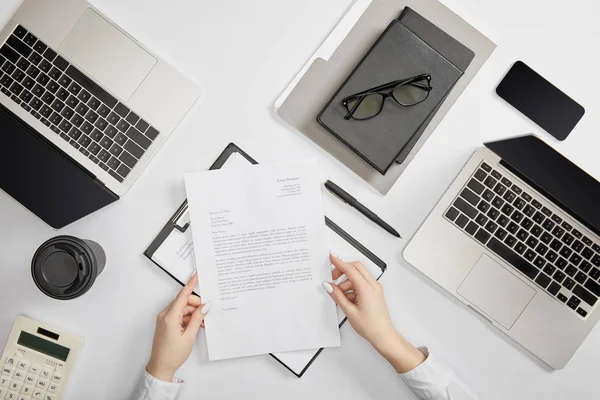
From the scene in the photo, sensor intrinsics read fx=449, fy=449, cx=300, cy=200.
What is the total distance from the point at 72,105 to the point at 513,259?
0.89 meters

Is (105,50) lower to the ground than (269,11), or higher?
lower

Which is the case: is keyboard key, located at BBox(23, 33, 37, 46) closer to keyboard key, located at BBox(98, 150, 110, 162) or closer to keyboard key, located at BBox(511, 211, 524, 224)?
keyboard key, located at BBox(98, 150, 110, 162)

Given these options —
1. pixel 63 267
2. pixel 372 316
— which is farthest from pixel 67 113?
pixel 372 316

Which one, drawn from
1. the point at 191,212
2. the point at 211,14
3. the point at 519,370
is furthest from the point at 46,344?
the point at 519,370

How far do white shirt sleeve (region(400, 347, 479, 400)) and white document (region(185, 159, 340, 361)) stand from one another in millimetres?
170

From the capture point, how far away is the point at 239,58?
90 centimetres

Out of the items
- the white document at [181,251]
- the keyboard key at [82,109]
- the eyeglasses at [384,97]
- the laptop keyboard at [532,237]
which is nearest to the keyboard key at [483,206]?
the laptop keyboard at [532,237]

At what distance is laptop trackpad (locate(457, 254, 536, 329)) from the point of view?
0.86 meters

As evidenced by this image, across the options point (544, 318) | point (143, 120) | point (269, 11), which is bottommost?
point (143, 120)

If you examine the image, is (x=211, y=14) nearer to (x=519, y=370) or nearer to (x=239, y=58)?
(x=239, y=58)

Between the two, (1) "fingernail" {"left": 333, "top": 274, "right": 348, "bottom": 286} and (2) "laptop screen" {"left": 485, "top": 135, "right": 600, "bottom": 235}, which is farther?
(1) "fingernail" {"left": 333, "top": 274, "right": 348, "bottom": 286}

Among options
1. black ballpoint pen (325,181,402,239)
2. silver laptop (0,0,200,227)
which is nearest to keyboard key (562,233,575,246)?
black ballpoint pen (325,181,402,239)

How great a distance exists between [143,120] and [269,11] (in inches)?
12.9

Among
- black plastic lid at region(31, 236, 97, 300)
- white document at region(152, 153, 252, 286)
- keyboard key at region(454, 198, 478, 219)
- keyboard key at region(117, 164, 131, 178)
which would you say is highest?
keyboard key at region(454, 198, 478, 219)
